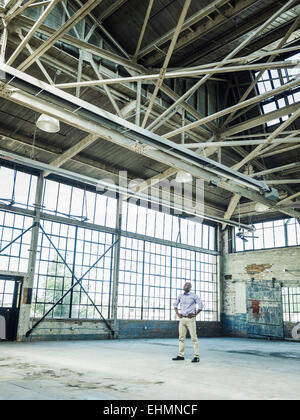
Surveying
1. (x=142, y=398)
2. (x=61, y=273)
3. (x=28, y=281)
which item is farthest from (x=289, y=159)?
(x=142, y=398)

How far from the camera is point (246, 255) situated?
21562mm

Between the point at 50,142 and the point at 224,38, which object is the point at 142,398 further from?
the point at 50,142

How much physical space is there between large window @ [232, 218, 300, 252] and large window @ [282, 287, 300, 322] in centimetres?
245

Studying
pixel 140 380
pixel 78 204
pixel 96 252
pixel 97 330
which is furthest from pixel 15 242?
pixel 140 380

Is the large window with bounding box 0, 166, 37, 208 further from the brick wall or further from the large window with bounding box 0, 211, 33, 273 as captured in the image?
the brick wall

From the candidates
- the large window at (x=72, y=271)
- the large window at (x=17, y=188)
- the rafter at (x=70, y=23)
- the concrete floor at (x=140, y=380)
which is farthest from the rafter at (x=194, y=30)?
the large window at (x=72, y=271)

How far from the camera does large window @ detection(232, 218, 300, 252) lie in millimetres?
19856

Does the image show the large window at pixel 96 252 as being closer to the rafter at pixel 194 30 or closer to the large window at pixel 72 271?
the large window at pixel 72 271

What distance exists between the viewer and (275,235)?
20.7 m

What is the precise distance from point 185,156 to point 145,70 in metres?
2.57

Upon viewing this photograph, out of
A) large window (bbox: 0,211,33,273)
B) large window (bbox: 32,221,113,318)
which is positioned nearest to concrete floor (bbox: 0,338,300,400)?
large window (bbox: 0,211,33,273)

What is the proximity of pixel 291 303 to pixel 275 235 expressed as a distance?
3769 millimetres

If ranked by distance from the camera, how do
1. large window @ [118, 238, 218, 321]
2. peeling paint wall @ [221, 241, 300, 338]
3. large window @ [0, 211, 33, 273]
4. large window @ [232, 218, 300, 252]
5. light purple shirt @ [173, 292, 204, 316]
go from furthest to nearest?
large window @ [232, 218, 300, 252] → peeling paint wall @ [221, 241, 300, 338] → large window @ [118, 238, 218, 321] → large window @ [0, 211, 33, 273] → light purple shirt @ [173, 292, 204, 316]

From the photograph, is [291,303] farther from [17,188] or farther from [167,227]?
[17,188]
